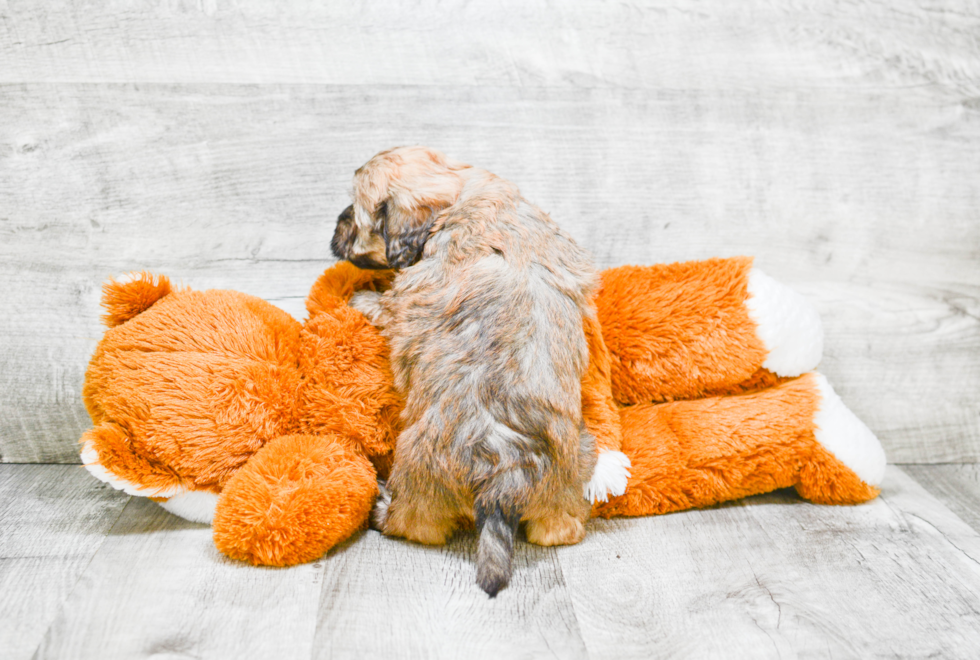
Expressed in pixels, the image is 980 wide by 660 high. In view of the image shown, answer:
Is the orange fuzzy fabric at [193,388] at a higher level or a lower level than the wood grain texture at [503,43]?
lower

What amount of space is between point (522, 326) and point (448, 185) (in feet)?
1.16

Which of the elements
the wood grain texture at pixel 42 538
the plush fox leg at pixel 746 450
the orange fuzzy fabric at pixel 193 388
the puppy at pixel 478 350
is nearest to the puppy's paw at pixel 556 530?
the puppy at pixel 478 350

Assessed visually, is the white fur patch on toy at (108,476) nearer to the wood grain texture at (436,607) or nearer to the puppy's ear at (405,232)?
the wood grain texture at (436,607)

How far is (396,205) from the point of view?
145 cm

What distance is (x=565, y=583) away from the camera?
1379 millimetres

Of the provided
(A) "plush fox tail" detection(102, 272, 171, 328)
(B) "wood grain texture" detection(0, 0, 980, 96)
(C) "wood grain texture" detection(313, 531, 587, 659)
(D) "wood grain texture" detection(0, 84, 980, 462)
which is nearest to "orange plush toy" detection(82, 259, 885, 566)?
(A) "plush fox tail" detection(102, 272, 171, 328)

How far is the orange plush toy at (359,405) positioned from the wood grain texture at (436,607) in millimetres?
106

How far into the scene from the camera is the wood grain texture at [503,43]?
169 cm

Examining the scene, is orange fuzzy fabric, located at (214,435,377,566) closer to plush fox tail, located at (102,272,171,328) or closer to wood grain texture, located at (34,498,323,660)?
wood grain texture, located at (34,498,323,660)

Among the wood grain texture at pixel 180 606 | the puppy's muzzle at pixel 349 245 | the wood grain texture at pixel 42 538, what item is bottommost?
the wood grain texture at pixel 42 538

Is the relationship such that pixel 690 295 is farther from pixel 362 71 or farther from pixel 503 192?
pixel 362 71

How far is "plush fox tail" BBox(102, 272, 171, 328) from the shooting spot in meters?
1.56

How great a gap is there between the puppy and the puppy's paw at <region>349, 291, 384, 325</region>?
1 cm

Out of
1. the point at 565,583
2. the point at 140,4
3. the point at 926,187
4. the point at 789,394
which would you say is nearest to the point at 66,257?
the point at 140,4
